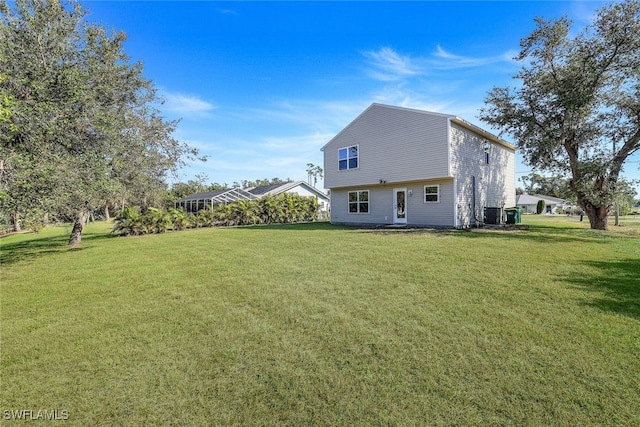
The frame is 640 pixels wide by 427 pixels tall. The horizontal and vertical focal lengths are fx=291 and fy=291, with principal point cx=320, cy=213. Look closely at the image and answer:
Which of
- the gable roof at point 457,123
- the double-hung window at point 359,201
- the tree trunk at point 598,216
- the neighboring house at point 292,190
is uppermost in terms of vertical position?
the gable roof at point 457,123

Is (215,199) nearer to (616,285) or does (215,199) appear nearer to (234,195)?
(234,195)

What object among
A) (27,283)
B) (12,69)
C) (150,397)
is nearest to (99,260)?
(27,283)

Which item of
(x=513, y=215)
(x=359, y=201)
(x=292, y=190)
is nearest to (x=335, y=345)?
(x=359, y=201)

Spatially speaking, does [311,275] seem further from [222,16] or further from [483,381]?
[222,16]

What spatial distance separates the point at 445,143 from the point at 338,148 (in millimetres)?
6776

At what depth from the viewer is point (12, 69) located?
6.48 m

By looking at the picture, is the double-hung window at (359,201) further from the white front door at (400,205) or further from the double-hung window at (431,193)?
the double-hung window at (431,193)

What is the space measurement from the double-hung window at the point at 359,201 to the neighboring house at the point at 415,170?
6cm

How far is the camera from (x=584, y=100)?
12516 millimetres

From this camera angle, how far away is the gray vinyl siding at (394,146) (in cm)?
1367

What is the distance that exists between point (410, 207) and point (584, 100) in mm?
8512

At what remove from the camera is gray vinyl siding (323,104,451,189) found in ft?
44.9

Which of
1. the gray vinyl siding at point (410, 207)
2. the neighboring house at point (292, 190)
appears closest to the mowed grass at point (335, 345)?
the gray vinyl siding at point (410, 207)

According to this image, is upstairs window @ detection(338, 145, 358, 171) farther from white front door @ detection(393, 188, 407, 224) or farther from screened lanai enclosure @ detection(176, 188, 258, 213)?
screened lanai enclosure @ detection(176, 188, 258, 213)
